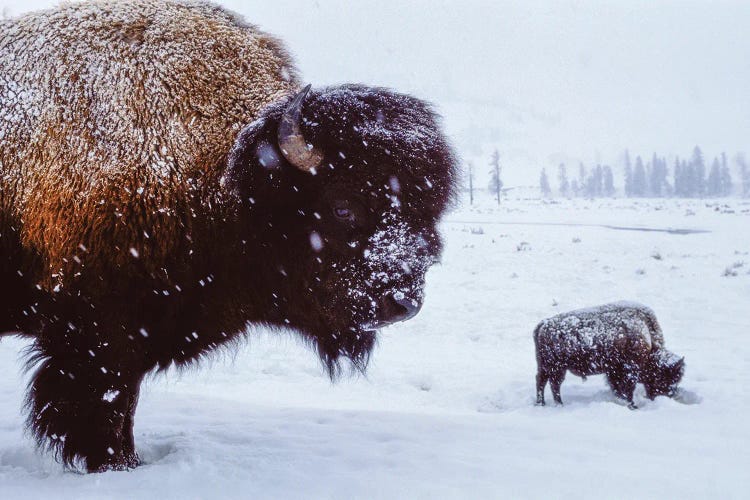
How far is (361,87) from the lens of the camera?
2.65 m

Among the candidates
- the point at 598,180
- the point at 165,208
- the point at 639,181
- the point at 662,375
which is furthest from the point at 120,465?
the point at 598,180

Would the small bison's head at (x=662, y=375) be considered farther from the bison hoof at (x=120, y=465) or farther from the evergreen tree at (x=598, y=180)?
the evergreen tree at (x=598, y=180)

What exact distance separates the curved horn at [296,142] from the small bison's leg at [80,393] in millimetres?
1097

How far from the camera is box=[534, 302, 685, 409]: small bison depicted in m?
5.06

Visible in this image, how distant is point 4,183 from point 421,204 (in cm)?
181

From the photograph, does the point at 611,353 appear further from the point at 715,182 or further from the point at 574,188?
the point at 574,188

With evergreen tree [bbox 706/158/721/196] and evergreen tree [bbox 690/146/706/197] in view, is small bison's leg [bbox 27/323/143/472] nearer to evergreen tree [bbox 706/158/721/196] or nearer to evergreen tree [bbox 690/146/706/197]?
evergreen tree [bbox 690/146/706/197]

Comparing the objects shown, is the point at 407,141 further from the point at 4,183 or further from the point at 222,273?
the point at 4,183

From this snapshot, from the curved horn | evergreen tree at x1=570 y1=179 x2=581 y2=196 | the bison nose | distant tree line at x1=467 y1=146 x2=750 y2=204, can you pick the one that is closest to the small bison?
the bison nose

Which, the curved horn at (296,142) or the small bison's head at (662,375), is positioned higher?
the curved horn at (296,142)

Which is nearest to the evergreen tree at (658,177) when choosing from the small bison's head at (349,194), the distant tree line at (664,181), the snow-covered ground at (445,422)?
the distant tree line at (664,181)

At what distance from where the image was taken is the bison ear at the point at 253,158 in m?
2.44

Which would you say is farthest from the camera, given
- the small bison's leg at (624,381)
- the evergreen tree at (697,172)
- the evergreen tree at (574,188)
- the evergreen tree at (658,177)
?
the evergreen tree at (574,188)

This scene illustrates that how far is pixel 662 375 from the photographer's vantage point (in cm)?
508
